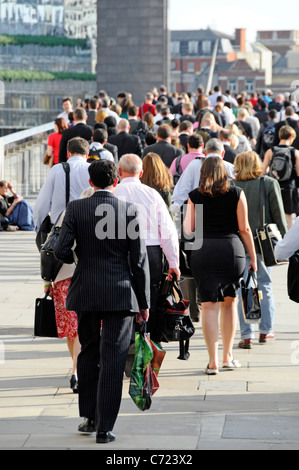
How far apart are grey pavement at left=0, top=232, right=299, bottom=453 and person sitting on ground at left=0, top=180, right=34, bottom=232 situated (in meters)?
7.38

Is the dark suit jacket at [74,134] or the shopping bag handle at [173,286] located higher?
the dark suit jacket at [74,134]

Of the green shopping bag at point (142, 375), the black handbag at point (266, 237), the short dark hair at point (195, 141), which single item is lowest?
the green shopping bag at point (142, 375)

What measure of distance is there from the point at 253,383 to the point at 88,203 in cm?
211

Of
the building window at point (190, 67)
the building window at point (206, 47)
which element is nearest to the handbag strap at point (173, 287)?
the building window at point (190, 67)

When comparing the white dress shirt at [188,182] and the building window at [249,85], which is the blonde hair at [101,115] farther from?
the building window at [249,85]

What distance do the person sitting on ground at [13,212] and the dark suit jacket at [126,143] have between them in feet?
9.64

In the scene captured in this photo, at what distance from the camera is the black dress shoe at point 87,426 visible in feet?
19.5

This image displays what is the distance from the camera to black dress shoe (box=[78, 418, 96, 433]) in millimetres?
5949

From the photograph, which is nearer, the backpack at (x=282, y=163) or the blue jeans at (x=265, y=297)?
the blue jeans at (x=265, y=297)

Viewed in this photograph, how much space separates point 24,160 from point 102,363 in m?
16.1

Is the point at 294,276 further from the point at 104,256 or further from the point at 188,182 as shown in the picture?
the point at 188,182

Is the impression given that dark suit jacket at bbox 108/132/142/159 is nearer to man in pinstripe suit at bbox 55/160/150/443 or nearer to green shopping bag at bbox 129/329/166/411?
green shopping bag at bbox 129/329/166/411
